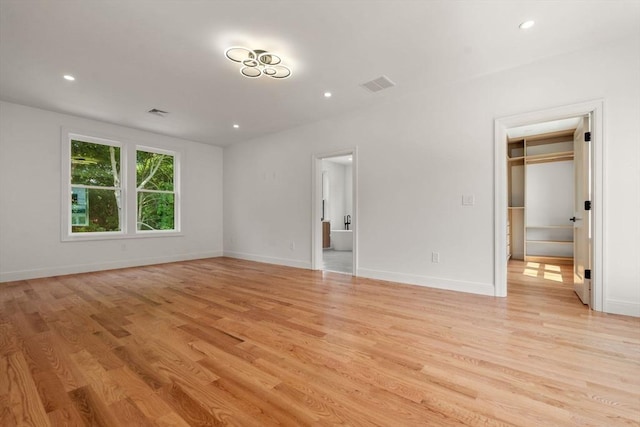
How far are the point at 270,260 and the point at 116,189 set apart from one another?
10.6 feet

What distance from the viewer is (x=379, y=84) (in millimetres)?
3701

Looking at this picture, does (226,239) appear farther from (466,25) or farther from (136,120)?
(466,25)

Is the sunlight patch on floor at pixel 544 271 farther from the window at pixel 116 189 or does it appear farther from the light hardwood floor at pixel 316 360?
the window at pixel 116 189

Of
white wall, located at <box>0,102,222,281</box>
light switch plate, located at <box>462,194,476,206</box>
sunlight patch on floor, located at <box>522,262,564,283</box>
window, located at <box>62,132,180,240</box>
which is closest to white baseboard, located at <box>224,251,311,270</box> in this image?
window, located at <box>62,132,180,240</box>

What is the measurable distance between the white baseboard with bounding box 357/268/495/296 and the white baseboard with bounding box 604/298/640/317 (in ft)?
3.20

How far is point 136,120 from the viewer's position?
5105 mm

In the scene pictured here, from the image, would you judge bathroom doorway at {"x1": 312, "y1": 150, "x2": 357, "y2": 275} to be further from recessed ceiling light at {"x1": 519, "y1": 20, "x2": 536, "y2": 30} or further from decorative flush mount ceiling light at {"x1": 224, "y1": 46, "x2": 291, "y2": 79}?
recessed ceiling light at {"x1": 519, "y1": 20, "x2": 536, "y2": 30}

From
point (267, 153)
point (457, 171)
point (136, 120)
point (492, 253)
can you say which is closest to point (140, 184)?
point (136, 120)

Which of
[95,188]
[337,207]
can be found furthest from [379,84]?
[337,207]

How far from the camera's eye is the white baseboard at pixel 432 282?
11.5 feet

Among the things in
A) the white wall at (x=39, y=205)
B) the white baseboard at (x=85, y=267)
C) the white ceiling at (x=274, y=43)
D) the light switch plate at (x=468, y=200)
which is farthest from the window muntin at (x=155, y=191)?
the light switch plate at (x=468, y=200)

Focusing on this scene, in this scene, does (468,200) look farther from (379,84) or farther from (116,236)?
(116,236)

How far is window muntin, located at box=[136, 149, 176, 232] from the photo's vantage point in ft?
19.2

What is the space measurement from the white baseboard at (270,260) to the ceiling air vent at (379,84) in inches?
122
